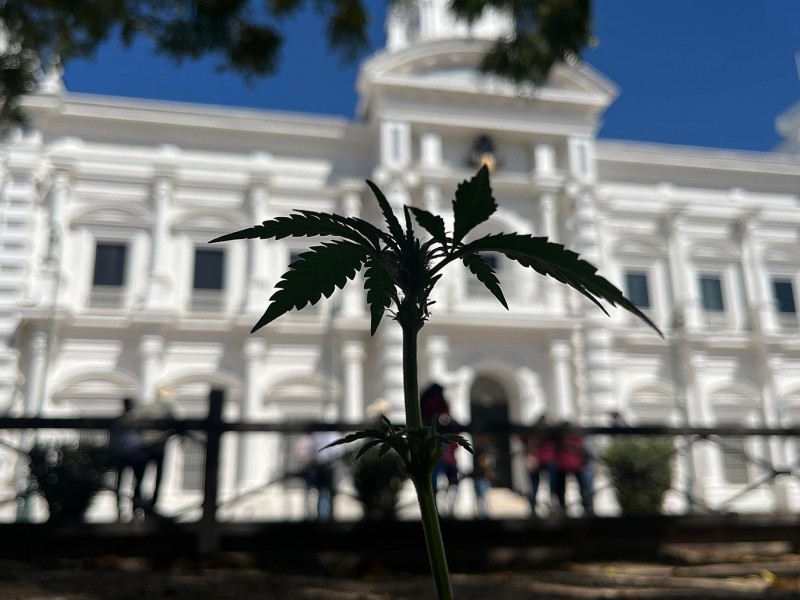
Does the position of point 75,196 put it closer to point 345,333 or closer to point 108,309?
point 108,309

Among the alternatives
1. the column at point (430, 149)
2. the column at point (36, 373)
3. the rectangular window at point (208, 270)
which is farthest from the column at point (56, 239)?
the column at point (430, 149)

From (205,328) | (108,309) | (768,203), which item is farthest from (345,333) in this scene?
(768,203)

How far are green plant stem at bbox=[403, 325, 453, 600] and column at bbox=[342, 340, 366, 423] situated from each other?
15.2 meters

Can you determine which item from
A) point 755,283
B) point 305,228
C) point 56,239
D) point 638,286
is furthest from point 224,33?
point 755,283

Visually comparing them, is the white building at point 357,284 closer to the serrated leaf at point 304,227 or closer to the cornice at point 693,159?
the cornice at point 693,159

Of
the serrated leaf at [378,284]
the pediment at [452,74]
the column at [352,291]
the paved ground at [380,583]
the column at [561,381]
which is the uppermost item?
the pediment at [452,74]

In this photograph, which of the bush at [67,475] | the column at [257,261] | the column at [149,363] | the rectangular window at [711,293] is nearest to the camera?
the bush at [67,475]

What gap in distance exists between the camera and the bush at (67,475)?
184 inches

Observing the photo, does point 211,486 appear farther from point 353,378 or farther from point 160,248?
point 160,248

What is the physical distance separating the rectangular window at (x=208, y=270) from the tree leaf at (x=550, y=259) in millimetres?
16311

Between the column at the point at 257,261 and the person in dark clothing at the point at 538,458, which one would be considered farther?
the column at the point at 257,261

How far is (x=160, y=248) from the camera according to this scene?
639 inches

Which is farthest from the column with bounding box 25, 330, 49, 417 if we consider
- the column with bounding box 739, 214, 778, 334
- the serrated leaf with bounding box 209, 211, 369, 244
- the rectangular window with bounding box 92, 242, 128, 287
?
the column with bounding box 739, 214, 778, 334

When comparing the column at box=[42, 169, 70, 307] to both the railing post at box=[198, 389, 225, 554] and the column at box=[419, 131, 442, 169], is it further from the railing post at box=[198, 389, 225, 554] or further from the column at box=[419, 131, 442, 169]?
the railing post at box=[198, 389, 225, 554]
